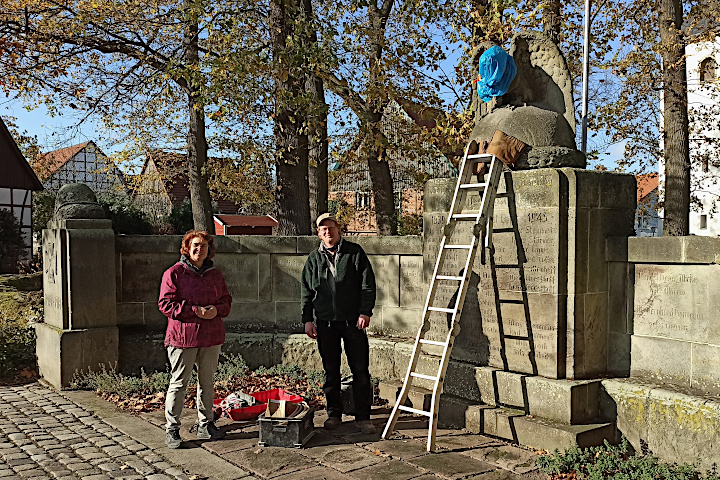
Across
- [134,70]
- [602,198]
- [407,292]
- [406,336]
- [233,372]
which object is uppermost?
[134,70]

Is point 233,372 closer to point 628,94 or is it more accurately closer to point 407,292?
point 407,292

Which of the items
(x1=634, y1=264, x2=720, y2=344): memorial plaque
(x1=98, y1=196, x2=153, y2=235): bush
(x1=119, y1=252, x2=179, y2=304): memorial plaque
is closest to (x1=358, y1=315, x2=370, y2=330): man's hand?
(x1=634, y1=264, x2=720, y2=344): memorial plaque

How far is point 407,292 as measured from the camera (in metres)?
7.88

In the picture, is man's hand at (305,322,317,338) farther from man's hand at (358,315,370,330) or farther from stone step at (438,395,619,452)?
stone step at (438,395,619,452)

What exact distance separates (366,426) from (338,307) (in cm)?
110

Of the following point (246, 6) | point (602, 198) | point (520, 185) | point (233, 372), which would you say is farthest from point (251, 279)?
point (246, 6)

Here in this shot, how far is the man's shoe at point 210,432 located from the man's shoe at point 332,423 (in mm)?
930

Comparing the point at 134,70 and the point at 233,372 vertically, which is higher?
the point at 134,70

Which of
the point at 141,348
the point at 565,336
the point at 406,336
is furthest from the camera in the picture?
the point at 141,348

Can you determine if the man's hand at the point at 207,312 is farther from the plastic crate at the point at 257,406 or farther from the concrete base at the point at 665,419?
the concrete base at the point at 665,419

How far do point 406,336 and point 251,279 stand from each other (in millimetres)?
2275

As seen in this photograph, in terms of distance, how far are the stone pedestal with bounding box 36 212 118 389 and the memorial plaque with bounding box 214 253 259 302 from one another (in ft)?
4.55

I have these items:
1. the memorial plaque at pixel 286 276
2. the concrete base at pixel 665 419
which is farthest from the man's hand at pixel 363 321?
the memorial plaque at pixel 286 276

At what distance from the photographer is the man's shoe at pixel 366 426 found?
20.2 feet
